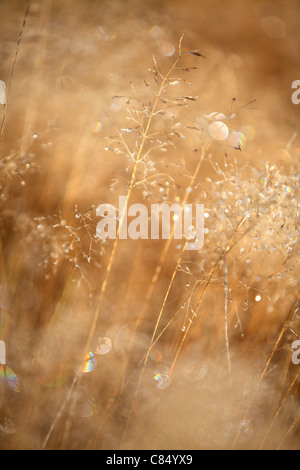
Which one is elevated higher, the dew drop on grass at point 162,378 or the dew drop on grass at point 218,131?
the dew drop on grass at point 218,131

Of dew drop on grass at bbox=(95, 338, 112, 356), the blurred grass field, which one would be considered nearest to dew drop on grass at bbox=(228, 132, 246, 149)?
the blurred grass field

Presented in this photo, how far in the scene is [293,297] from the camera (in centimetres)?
99

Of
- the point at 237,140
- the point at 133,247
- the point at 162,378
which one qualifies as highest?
the point at 237,140

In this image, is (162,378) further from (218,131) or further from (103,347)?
(218,131)

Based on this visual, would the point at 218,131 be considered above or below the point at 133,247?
above

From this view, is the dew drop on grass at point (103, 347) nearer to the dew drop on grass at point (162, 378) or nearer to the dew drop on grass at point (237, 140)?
the dew drop on grass at point (162, 378)

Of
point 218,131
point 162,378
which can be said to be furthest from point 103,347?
point 218,131

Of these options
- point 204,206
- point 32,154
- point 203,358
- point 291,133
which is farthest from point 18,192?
point 291,133

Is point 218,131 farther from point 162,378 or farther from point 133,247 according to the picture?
point 162,378

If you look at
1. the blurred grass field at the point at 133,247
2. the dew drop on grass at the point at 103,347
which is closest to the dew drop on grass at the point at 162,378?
the blurred grass field at the point at 133,247

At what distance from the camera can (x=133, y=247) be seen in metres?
0.93

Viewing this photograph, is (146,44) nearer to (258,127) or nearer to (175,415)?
(258,127)

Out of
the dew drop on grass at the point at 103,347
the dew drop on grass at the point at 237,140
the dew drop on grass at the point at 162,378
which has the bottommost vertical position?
the dew drop on grass at the point at 162,378

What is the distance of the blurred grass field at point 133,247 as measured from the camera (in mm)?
847
